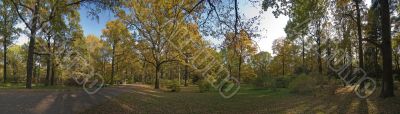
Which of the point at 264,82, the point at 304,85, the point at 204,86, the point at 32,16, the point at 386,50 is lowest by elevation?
the point at 204,86

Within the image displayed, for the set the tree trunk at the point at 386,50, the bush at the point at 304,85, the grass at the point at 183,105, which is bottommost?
the grass at the point at 183,105

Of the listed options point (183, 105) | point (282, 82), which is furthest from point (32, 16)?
point (282, 82)

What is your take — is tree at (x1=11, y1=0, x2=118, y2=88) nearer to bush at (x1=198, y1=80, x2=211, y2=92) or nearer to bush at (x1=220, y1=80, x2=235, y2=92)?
bush at (x1=198, y1=80, x2=211, y2=92)

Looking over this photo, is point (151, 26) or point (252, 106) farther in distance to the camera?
point (151, 26)

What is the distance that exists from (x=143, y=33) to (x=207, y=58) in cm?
914

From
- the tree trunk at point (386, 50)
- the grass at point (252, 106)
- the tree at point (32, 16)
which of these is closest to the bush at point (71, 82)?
the tree at point (32, 16)

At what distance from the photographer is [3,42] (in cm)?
3531

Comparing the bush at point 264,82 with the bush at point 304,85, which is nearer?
the bush at point 304,85

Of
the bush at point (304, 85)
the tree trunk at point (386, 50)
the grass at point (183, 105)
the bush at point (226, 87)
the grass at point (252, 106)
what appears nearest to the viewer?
the grass at point (252, 106)

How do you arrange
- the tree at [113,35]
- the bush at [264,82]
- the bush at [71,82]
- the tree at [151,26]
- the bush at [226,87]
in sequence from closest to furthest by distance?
the bush at [226,87] < the bush at [264,82] < the bush at [71,82] < the tree at [151,26] < the tree at [113,35]

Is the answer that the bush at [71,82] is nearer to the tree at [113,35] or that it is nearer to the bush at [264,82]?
the tree at [113,35]

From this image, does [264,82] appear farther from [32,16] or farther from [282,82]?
[32,16]

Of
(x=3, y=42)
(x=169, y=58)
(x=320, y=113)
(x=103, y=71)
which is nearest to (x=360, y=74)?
(x=320, y=113)

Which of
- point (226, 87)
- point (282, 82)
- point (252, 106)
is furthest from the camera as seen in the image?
point (282, 82)
